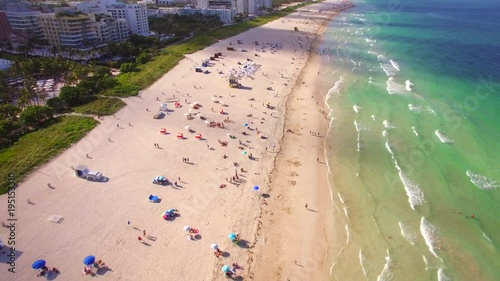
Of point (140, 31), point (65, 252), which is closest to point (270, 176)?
point (65, 252)

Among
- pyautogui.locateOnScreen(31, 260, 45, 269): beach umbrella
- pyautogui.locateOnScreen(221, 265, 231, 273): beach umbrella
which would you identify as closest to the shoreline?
pyautogui.locateOnScreen(221, 265, 231, 273): beach umbrella

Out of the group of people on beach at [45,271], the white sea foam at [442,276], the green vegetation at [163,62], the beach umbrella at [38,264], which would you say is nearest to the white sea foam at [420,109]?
the white sea foam at [442,276]

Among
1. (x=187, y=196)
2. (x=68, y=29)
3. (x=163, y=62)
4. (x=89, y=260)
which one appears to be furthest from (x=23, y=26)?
(x=89, y=260)

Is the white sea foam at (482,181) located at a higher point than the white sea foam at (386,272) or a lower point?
higher

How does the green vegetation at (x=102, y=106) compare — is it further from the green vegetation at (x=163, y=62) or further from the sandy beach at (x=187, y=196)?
the green vegetation at (x=163, y=62)

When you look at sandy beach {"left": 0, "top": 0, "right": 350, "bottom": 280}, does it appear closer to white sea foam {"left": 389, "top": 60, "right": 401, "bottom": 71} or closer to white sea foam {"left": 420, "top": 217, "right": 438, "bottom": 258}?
white sea foam {"left": 420, "top": 217, "right": 438, "bottom": 258}
